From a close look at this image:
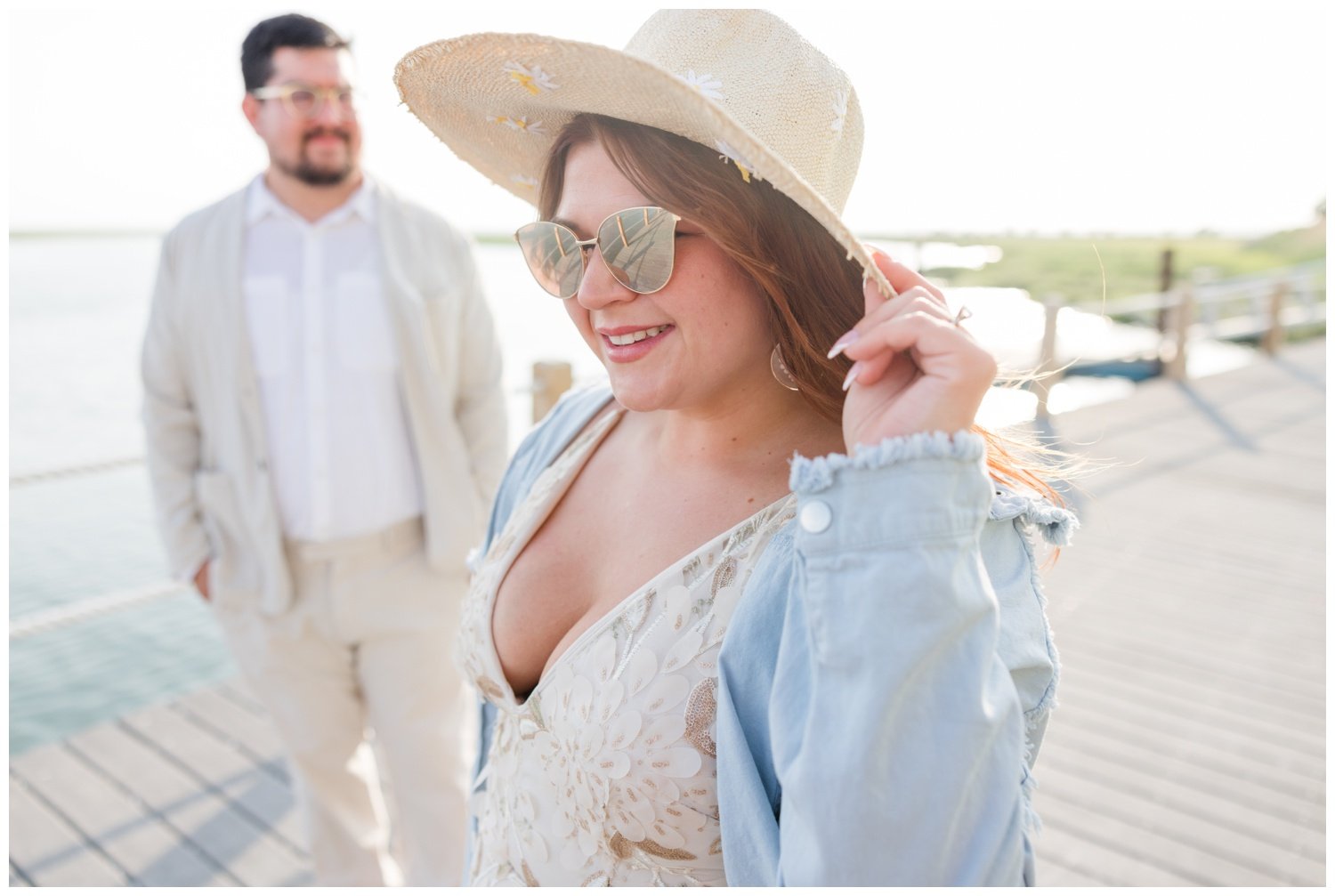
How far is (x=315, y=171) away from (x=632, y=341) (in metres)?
1.67

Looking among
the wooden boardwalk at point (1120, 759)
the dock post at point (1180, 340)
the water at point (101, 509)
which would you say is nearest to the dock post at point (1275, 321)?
the dock post at point (1180, 340)

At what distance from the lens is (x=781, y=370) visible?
1267 mm

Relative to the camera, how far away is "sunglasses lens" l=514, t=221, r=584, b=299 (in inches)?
48.1

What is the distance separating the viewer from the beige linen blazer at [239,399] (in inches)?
95.6

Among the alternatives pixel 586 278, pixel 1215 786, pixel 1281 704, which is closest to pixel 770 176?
pixel 586 278

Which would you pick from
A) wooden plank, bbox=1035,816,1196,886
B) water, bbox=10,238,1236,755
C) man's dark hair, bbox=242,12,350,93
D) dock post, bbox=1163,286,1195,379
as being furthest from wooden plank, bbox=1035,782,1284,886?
dock post, bbox=1163,286,1195,379

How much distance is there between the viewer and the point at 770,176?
1.00 metres

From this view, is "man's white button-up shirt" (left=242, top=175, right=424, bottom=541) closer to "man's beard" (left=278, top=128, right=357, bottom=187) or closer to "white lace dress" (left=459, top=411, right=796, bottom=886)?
"man's beard" (left=278, top=128, right=357, bottom=187)

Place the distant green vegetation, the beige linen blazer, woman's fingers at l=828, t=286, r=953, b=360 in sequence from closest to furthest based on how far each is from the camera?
woman's fingers at l=828, t=286, r=953, b=360 → the beige linen blazer → the distant green vegetation

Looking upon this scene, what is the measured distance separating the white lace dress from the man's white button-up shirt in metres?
1.32

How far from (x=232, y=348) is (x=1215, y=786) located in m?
3.15

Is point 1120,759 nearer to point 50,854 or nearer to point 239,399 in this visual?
point 239,399

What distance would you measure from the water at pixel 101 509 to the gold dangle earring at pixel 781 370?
21cm

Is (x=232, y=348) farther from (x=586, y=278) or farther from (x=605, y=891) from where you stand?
(x=605, y=891)
